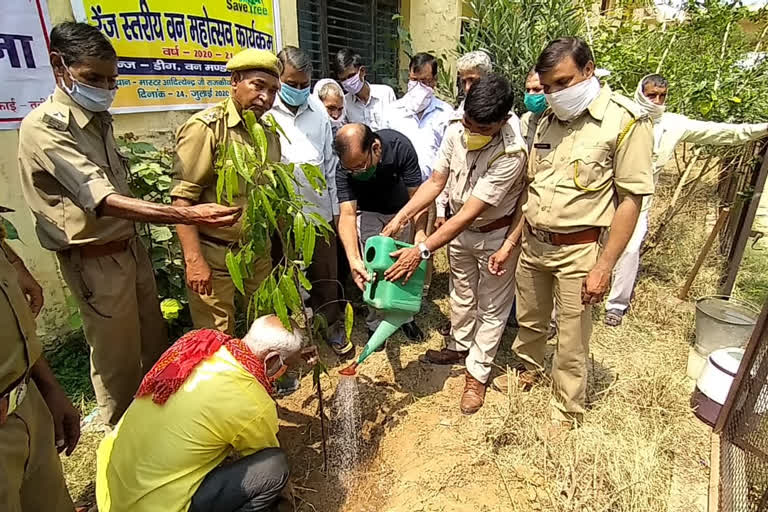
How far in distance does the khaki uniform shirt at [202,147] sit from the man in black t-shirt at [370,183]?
24.5 inches

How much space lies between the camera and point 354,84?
3908mm

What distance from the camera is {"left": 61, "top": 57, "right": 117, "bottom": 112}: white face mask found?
6.16 feet

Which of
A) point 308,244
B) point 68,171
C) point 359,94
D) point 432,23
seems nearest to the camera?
point 308,244

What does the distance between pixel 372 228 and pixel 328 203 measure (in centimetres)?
35

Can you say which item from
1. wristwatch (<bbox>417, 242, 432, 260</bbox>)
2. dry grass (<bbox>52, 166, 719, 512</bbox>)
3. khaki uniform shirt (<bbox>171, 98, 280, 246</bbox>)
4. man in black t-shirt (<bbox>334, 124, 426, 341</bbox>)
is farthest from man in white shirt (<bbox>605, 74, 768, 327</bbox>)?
khaki uniform shirt (<bbox>171, 98, 280, 246</bbox>)

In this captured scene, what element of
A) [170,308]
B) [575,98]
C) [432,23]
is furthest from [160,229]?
[432,23]

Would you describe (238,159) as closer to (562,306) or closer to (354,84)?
(562,306)

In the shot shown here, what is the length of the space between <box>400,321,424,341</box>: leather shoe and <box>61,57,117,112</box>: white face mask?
2446 millimetres

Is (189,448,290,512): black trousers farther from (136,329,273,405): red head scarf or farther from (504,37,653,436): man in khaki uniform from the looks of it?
(504,37,653,436): man in khaki uniform

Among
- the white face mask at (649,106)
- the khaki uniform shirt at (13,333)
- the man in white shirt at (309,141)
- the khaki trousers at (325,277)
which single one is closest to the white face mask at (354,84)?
the man in white shirt at (309,141)

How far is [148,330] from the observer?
8.27ft

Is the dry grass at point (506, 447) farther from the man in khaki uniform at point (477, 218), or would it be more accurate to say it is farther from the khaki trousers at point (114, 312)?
the khaki trousers at point (114, 312)

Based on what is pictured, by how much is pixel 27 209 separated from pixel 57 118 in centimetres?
127

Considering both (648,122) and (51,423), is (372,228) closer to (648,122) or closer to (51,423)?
(648,122)
